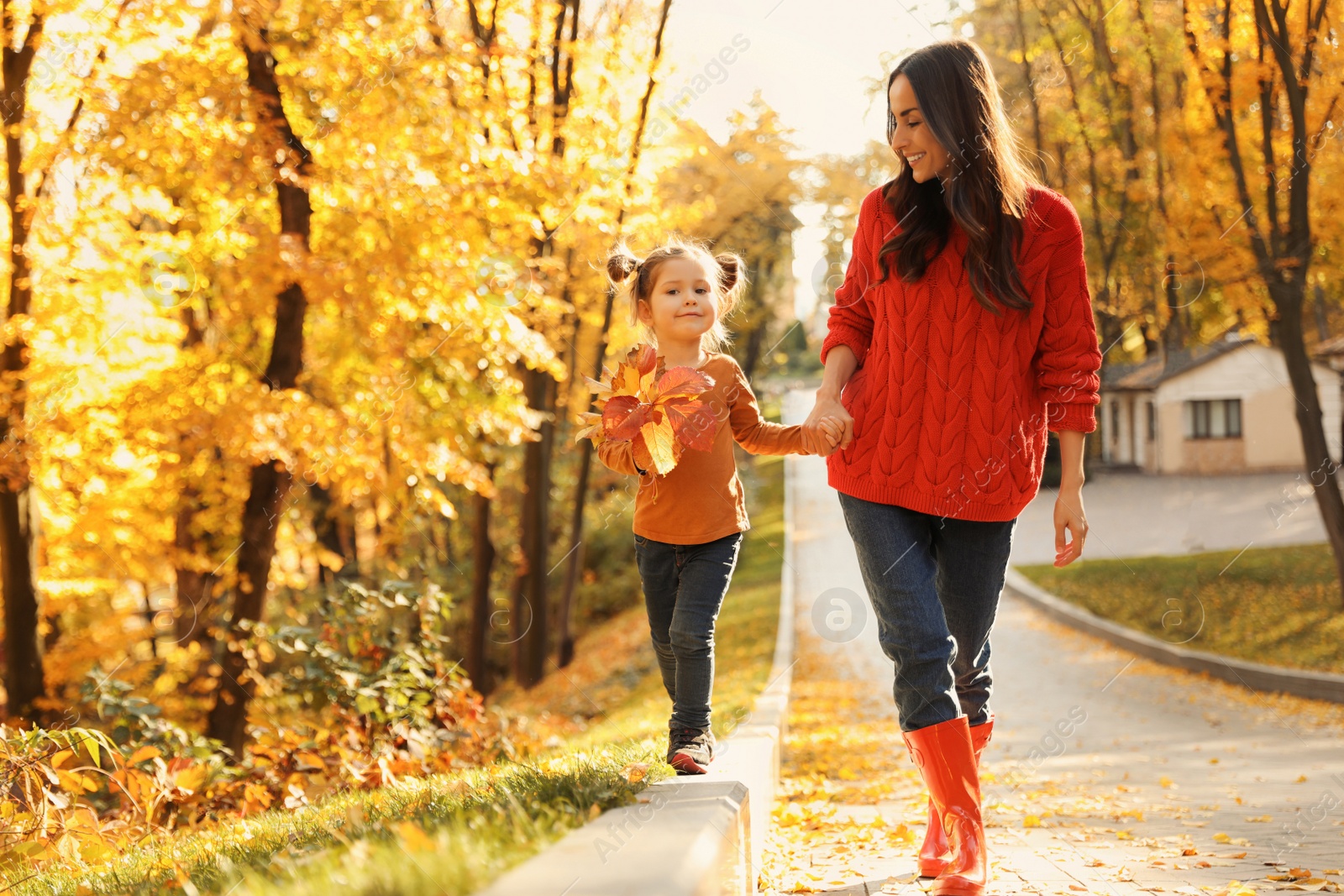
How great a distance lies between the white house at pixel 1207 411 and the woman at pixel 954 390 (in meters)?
15.2

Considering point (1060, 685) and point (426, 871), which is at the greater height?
point (426, 871)

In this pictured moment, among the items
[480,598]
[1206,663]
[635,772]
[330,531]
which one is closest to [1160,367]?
[1206,663]

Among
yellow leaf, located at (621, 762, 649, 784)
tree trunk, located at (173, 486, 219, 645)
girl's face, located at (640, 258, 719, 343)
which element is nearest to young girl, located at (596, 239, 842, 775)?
girl's face, located at (640, 258, 719, 343)

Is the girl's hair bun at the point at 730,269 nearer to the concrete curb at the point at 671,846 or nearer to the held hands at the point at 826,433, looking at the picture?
the held hands at the point at 826,433

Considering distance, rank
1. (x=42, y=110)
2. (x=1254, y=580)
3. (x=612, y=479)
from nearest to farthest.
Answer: (x=42, y=110) → (x=1254, y=580) → (x=612, y=479)

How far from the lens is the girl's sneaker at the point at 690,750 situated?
133 inches

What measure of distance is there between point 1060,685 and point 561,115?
25.2 feet

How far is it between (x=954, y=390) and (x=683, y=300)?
3.43 ft

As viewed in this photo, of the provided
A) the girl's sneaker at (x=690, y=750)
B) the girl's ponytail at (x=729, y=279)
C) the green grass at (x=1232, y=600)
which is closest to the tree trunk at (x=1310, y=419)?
the green grass at (x=1232, y=600)

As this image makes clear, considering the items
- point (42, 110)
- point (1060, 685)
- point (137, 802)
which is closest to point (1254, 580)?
point (1060, 685)

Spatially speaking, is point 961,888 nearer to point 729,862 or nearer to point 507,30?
point 729,862

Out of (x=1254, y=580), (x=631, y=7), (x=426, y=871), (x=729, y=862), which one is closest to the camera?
(x=426, y=871)

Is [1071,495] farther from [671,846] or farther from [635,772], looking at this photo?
[671,846]

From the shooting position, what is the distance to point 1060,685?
1126 cm
